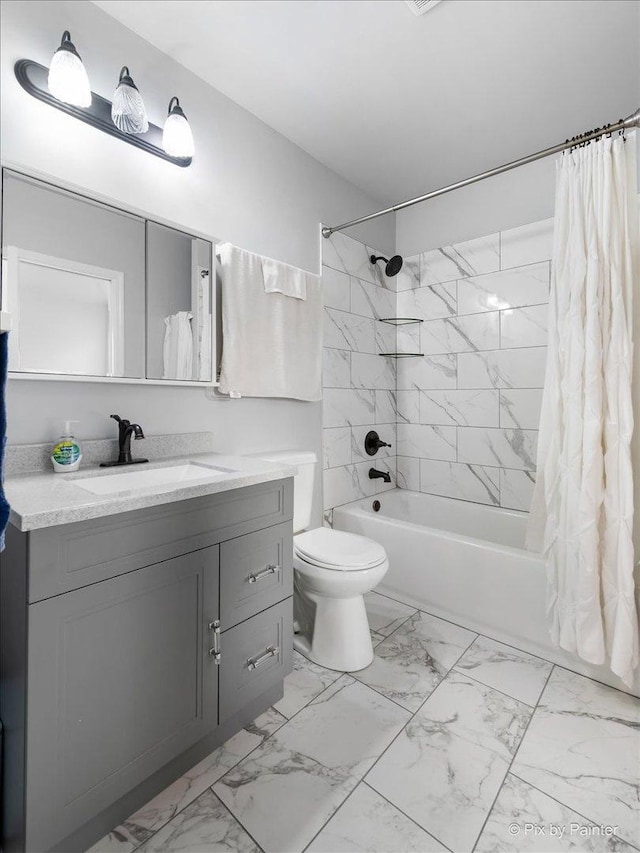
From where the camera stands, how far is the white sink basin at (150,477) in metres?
1.40

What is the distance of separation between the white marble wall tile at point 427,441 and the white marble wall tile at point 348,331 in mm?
661

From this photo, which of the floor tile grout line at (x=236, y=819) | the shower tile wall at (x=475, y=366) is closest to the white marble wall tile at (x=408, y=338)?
the shower tile wall at (x=475, y=366)

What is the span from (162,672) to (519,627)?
5.11 feet

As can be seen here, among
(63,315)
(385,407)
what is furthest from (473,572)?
(63,315)

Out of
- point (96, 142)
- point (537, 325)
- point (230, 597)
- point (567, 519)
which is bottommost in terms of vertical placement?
point (230, 597)

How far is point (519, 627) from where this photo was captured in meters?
1.94

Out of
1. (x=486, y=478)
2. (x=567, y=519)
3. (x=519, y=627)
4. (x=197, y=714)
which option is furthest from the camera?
(x=486, y=478)

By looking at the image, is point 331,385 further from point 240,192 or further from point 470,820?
point 470,820

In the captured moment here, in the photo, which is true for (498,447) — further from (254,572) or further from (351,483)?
(254,572)

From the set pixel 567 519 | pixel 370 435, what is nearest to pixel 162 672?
pixel 567 519

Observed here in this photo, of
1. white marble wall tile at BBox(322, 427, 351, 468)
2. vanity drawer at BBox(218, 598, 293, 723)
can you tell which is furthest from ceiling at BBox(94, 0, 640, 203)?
vanity drawer at BBox(218, 598, 293, 723)

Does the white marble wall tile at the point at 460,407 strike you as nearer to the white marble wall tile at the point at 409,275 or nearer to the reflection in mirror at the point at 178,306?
the white marble wall tile at the point at 409,275

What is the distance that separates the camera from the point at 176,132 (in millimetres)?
1662

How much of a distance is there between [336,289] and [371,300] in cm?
37
